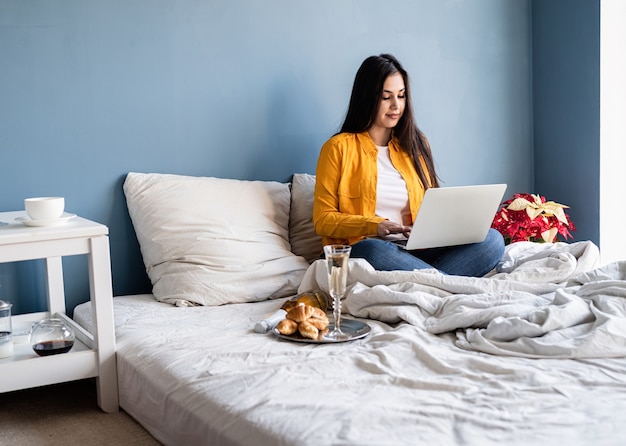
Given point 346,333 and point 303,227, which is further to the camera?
point 303,227

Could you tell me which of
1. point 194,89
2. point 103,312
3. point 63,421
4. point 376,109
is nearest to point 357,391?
point 103,312

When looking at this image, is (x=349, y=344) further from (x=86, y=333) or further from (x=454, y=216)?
(x=86, y=333)

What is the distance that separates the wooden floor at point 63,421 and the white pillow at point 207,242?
15.7 inches

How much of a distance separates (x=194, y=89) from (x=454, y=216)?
1.01 m

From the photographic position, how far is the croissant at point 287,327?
1.96m

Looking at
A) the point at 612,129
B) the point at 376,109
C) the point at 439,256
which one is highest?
the point at 376,109

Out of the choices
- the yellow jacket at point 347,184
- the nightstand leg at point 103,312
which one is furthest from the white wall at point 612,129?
the nightstand leg at point 103,312

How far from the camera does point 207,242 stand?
2.51 metres

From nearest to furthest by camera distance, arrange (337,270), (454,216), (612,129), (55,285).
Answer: (337,270), (454,216), (55,285), (612,129)

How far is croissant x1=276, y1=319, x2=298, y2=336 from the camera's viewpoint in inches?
77.0

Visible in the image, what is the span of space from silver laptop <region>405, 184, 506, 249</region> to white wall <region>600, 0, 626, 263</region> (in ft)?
3.91

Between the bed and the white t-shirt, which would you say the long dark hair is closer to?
the white t-shirt

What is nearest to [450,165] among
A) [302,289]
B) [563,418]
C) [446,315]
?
[302,289]

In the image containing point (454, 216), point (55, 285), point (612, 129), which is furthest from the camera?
point (612, 129)
